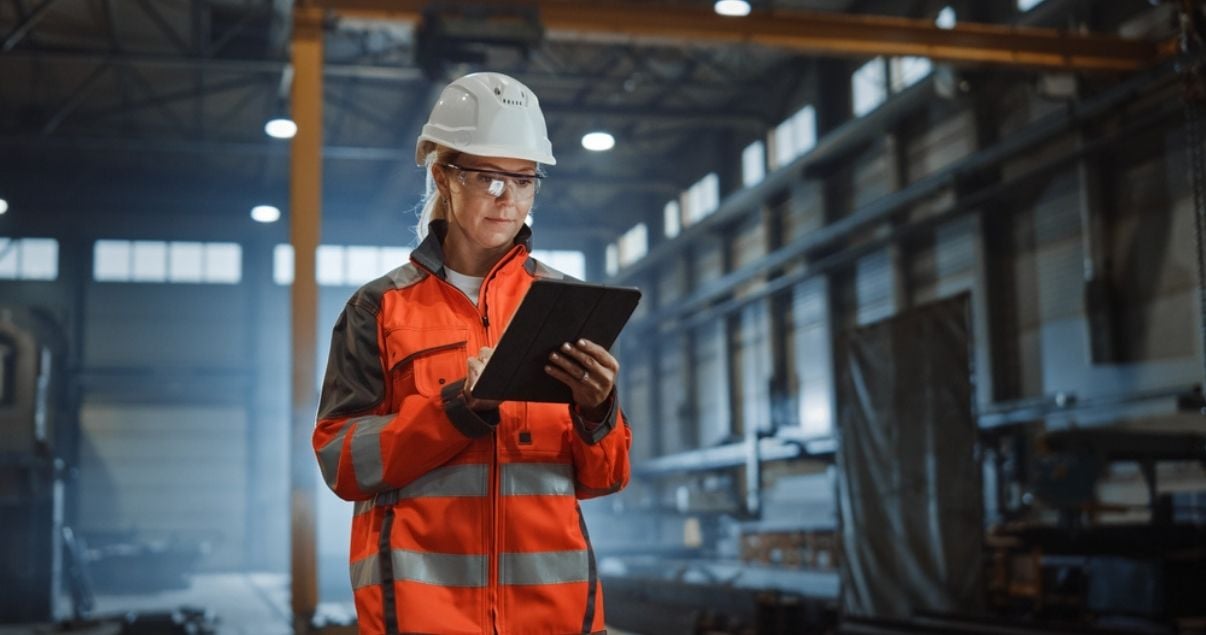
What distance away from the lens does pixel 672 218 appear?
86.8 feet

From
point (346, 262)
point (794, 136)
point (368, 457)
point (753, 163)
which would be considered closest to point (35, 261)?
point (346, 262)

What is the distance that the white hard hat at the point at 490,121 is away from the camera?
221 cm

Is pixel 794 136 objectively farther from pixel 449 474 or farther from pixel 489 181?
pixel 449 474

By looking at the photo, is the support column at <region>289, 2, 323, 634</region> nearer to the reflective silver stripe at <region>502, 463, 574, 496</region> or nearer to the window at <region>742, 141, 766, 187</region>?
the reflective silver stripe at <region>502, 463, 574, 496</region>

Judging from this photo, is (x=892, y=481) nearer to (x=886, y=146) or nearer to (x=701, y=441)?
(x=886, y=146)

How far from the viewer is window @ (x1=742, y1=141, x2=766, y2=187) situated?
22.0 metres

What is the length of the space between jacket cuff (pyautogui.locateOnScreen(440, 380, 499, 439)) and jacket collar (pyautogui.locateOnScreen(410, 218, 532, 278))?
1.01 ft

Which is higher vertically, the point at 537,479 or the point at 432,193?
the point at 432,193

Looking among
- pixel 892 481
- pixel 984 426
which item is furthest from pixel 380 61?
pixel 892 481

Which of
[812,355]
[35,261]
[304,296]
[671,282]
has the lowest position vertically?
[304,296]

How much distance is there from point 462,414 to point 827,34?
36.2 ft

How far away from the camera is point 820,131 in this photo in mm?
19438

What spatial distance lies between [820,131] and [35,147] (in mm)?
15060

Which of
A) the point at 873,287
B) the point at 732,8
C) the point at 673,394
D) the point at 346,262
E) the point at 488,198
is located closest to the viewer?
the point at 488,198
